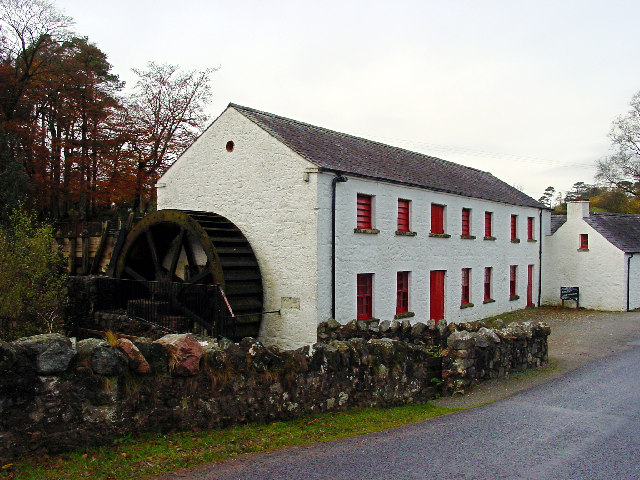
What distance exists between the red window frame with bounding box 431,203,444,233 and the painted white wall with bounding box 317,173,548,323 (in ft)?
0.64

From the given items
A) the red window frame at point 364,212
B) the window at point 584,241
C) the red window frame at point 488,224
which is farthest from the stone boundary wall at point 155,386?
the window at point 584,241

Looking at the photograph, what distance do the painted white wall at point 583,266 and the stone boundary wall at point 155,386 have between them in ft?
70.3

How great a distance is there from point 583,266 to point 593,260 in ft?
1.71

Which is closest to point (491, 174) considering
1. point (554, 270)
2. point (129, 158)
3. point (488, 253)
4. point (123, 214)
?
point (554, 270)

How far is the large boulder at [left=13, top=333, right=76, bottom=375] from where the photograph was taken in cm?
516

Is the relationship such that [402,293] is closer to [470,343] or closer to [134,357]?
[470,343]

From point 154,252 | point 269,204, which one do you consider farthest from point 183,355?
point 154,252

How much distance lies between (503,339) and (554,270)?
723 inches

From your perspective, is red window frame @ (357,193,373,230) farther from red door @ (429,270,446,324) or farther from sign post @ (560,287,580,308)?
sign post @ (560,287,580,308)

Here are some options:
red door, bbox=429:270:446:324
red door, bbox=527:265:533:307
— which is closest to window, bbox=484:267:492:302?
red door, bbox=429:270:446:324

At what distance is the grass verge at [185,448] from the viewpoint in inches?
196

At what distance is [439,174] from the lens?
21453 millimetres

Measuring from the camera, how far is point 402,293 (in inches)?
690

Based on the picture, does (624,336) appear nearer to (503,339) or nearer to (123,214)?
(503,339)
